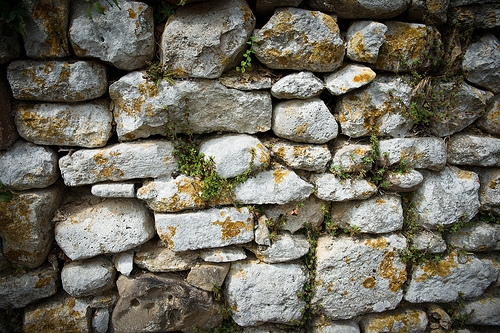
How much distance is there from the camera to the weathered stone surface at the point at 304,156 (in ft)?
7.66

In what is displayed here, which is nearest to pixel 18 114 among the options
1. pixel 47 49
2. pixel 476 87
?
pixel 47 49

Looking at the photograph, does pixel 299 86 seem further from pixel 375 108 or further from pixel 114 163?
pixel 114 163

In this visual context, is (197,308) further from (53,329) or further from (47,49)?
(47,49)

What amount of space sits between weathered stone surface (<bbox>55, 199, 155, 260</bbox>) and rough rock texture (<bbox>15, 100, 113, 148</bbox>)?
1.94ft

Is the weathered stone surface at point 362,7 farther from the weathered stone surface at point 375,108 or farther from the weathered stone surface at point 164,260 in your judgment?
the weathered stone surface at point 164,260

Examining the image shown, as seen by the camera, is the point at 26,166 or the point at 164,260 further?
the point at 164,260

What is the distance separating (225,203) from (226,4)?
5.40ft

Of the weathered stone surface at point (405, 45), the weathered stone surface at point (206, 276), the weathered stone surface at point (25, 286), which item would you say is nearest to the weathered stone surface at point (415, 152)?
the weathered stone surface at point (405, 45)

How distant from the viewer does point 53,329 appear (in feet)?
7.75

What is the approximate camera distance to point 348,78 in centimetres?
229

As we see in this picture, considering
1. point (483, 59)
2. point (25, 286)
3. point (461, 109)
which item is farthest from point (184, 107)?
point (483, 59)

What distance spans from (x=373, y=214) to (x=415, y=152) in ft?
2.32

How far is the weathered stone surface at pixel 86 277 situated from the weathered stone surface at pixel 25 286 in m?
0.15

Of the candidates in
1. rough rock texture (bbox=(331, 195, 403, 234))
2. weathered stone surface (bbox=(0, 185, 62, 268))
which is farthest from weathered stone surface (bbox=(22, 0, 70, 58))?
rough rock texture (bbox=(331, 195, 403, 234))
